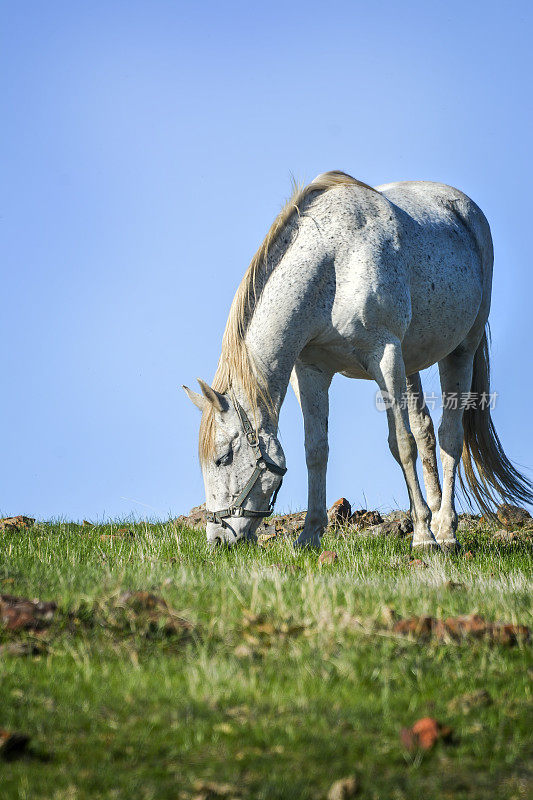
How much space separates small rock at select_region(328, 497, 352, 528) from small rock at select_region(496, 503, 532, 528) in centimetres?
204

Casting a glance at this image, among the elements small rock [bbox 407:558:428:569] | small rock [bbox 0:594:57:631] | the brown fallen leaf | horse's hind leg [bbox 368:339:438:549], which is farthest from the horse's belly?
the brown fallen leaf

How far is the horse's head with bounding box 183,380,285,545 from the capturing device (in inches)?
274

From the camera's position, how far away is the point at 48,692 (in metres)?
3.29

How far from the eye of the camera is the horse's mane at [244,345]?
6969 mm

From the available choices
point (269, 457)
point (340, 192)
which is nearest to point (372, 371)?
point (269, 457)

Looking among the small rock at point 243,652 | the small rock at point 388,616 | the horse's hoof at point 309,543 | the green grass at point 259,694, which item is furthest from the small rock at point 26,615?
the horse's hoof at point 309,543

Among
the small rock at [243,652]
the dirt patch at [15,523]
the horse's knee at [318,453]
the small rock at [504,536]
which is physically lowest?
the small rock at [243,652]

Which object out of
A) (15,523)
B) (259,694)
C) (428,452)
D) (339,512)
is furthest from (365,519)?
(259,694)

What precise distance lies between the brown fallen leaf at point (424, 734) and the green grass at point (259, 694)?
3cm

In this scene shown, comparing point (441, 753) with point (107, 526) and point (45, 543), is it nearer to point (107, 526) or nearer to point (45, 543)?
point (45, 543)

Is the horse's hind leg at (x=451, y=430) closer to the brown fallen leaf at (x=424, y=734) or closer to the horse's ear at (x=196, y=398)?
the horse's ear at (x=196, y=398)

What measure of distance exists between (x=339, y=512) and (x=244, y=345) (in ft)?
12.4

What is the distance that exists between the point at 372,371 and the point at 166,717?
4946mm

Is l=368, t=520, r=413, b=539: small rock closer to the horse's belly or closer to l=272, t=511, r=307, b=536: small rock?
l=272, t=511, r=307, b=536: small rock
